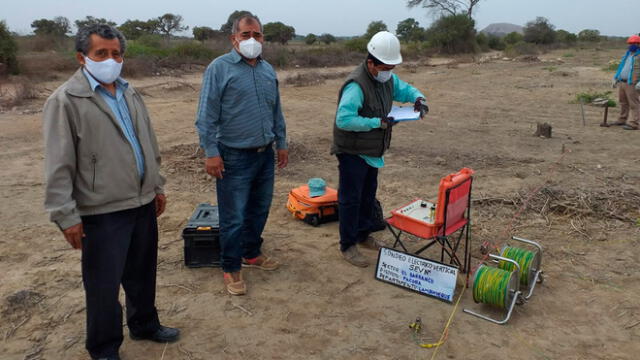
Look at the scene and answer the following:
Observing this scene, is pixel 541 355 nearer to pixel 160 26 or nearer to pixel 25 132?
pixel 25 132

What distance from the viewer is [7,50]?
16.3 metres

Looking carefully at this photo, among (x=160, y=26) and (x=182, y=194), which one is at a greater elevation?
(x=160, y=26)

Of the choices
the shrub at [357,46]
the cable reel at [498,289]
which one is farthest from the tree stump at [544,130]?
the shrub at [357,46]

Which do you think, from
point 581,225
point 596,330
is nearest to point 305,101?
point 581,225

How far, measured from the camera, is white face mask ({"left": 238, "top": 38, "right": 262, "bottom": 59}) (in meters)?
3.64

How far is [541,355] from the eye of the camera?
331cm

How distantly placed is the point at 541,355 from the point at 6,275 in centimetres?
433

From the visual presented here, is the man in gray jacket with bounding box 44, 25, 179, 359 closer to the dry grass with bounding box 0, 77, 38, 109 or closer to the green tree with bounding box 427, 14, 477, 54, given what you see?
the dry grass with bounding box 0, 77, 38, 109

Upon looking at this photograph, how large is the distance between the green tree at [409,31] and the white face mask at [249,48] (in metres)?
55.4

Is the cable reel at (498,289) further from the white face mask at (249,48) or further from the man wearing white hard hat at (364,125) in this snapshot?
the white face mask at (249,48)

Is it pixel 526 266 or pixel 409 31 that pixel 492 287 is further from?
pixel 409 31

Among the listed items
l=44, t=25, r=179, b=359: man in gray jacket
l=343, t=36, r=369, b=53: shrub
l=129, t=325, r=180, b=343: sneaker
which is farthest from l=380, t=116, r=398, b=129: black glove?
l=343, t=36, r=369, b=53: shrub

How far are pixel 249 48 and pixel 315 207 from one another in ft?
7.49

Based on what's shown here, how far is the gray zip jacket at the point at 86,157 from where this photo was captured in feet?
8.27
